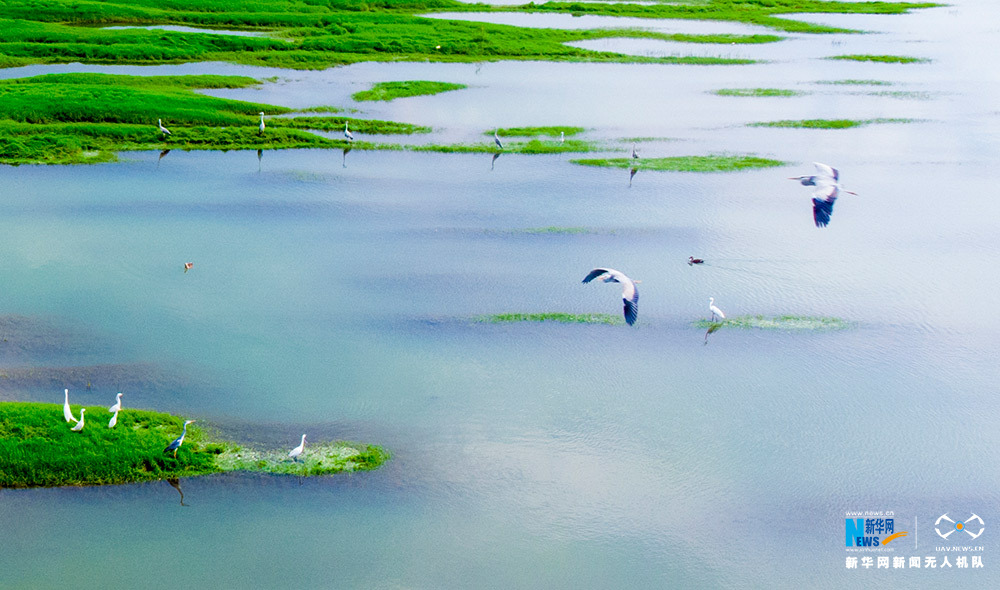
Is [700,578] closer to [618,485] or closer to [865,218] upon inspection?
[618,485]

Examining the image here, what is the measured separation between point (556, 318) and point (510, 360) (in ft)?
6.28

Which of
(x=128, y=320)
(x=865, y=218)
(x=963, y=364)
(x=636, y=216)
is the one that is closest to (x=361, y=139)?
(x=636, y=216)

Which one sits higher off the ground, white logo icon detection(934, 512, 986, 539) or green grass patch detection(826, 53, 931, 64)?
green grass patch detection(826, 53, 931, 64)

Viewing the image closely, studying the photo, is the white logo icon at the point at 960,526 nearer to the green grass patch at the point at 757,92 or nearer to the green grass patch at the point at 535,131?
the green grass patch at the point at 535,131

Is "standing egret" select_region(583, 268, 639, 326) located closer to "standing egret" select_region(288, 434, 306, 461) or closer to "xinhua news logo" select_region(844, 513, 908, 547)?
"xinhua news logo" select_region(844, 513, 908, 547)

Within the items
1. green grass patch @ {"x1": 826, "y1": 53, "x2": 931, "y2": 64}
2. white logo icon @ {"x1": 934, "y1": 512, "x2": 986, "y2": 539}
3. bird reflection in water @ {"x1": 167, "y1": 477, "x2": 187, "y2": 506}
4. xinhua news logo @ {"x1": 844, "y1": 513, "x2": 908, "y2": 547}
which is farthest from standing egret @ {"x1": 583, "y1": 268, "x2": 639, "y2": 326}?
green grass patch @ {"x1": 826, "y1": 53, "x2": 931, "y2": 64}

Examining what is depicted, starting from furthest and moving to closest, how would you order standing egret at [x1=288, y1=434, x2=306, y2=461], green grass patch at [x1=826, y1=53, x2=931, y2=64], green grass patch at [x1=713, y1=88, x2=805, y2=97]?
green grass patch at [x1=826, y1=53, x2=931, y2=64] < green grass patch at [x1=713, y1=88, x2=805, y2=97] < standing egret at [x1=288, y1=434, x2=306, y2=461]

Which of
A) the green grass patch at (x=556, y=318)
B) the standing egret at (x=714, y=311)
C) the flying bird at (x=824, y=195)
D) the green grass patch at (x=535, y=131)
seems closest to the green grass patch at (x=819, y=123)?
the green grass patch at (x=535, y=131)

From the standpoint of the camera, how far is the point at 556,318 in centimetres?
1775

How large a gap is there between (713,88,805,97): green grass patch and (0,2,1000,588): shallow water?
7.69 m

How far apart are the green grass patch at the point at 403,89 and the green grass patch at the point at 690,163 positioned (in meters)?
10.1

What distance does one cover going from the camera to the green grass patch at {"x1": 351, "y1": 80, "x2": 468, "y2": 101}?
3425 centimetres

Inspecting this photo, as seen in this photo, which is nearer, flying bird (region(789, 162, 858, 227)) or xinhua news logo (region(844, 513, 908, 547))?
xinhua news logo (region(844, 513, 908, 547))

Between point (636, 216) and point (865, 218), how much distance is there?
252 inches
